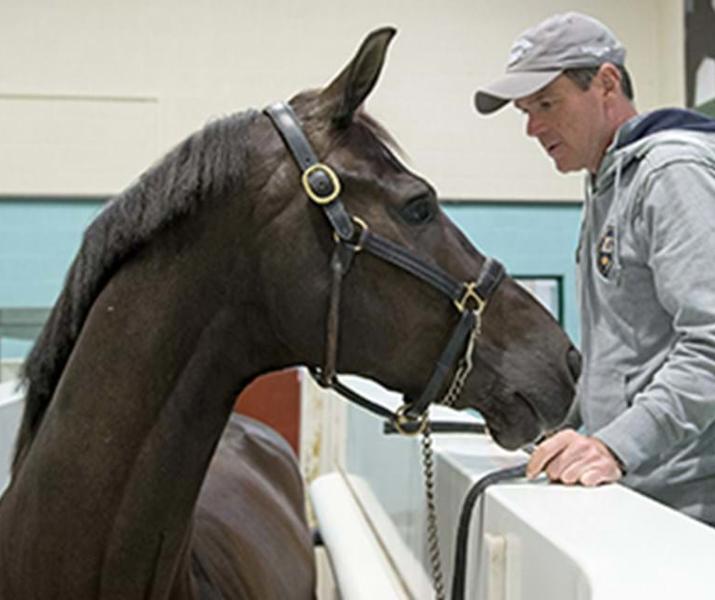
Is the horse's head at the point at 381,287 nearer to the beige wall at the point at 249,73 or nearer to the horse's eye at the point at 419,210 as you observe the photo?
the horse's eye at the point at 419,210

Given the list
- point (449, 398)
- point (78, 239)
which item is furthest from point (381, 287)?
point (78, 239)

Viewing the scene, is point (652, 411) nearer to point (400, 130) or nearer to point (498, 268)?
point (498, 268)

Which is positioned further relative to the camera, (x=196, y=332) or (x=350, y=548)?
(x=350, y=548)

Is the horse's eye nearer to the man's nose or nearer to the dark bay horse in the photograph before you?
the dark bay horse

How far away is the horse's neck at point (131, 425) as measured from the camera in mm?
793

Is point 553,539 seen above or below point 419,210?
below

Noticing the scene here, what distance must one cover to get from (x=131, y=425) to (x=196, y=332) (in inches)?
4.7

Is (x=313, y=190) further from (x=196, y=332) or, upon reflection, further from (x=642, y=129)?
(x=642, y=129)

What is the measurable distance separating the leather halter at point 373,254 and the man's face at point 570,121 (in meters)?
0.33

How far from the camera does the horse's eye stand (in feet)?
2.74

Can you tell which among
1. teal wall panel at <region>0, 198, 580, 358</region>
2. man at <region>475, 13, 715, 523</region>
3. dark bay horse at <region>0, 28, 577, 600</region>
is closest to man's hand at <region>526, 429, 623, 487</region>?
man at <region>475, 13, 715, 523</region>

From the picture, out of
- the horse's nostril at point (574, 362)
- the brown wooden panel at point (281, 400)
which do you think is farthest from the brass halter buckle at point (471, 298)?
the brown wooden panel at point (281, 400)

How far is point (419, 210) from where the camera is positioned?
84 centimetres

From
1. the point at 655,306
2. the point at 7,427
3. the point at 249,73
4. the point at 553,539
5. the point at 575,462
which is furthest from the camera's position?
the point at 249,73
